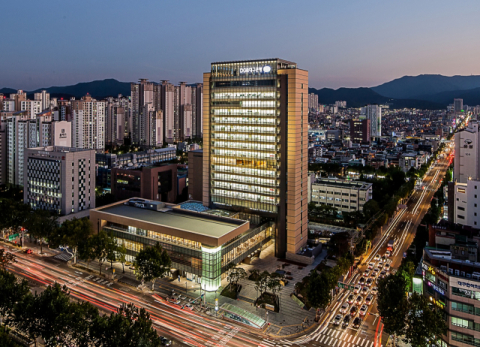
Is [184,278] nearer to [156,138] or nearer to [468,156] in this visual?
[468,156]

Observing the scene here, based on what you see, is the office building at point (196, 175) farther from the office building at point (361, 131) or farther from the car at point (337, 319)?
the office building at point (361, 131)

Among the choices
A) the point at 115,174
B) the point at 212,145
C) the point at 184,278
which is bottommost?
the point at 184,278

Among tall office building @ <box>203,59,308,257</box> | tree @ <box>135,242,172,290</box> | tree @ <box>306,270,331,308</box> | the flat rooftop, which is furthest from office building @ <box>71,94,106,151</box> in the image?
tree @ <box>306,270,331,308</box>

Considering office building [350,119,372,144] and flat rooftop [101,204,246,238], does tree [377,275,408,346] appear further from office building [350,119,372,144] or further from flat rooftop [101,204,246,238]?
office building [350,119,372,144]

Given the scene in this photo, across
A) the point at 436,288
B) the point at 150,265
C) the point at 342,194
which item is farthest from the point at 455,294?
the point at 342,194

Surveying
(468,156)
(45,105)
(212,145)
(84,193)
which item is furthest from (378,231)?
(45,105)
